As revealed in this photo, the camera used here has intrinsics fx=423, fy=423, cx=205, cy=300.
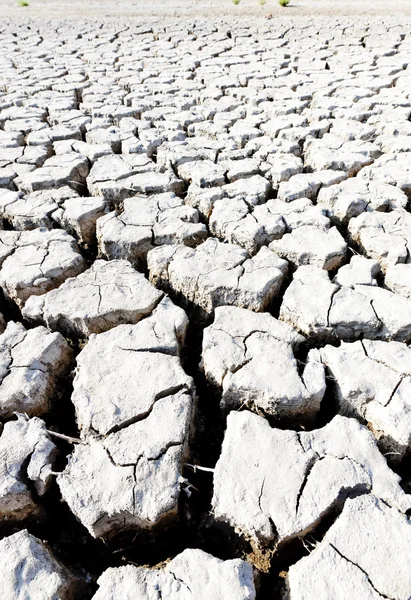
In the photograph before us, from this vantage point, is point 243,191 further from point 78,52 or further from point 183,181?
point 78,52

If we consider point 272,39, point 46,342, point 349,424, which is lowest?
point 349,424

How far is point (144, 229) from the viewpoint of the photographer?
7.55 ft

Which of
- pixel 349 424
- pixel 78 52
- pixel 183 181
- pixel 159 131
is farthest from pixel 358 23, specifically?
pixel 349 424

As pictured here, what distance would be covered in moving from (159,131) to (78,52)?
11.7ft

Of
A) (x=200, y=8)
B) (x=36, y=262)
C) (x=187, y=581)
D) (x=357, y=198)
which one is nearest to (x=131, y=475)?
(x=187, y=581)

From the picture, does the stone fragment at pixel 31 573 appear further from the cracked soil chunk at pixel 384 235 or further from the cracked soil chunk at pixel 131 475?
the cracked soil chunk at pixel 384 235

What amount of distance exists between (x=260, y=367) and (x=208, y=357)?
0.21 m

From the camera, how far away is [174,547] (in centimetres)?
126

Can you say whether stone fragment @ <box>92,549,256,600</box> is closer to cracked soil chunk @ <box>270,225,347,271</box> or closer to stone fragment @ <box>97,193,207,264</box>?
cracked soil chunk @ <box>270,225,347,271</box>

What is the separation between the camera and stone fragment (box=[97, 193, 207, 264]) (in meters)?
2.25

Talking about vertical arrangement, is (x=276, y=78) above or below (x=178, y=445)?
above

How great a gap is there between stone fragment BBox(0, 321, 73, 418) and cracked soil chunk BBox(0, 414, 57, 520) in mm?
129

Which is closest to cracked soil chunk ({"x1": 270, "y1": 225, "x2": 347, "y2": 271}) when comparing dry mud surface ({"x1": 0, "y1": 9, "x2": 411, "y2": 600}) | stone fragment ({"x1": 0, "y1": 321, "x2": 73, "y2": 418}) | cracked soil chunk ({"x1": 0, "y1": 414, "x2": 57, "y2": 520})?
dry mud surface ({"x1": 0, "y1": 9, "x2": 411, "y2": 600})

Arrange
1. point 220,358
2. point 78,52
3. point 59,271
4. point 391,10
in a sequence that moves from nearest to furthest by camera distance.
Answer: point 220,358, point 59,271, point 78,52, point 391,10
